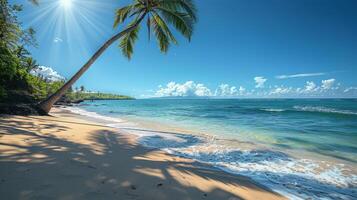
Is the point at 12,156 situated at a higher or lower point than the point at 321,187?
higher

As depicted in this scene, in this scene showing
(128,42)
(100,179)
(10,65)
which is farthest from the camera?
(128,42)

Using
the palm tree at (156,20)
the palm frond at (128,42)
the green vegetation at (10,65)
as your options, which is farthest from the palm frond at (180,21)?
the green vegetation at (10,65)

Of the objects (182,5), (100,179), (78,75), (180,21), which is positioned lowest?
(100,179)

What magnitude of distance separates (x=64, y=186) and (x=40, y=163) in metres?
1.10

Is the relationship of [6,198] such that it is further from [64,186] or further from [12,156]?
[12,156]

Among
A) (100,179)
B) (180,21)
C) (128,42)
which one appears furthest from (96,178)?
(128,42)

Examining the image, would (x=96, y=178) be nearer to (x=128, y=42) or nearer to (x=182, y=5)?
(x=182, y=5)

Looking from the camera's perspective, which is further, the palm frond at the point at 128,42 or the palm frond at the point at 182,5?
the palm frond at the point at 128,42

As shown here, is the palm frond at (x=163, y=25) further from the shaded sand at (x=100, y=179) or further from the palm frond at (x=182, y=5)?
the shaded sand at (x=100, y=179)

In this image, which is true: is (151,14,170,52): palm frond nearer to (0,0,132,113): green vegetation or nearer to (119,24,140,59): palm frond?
(119,24,140,59): palm frond

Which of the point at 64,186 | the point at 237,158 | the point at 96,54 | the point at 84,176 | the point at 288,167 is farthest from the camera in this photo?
the point at 96,54

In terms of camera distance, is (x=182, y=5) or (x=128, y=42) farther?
(x=128, y=42)

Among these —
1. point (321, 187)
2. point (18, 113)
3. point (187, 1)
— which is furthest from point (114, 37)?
point (321, 187)

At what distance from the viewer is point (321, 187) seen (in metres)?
4.30
